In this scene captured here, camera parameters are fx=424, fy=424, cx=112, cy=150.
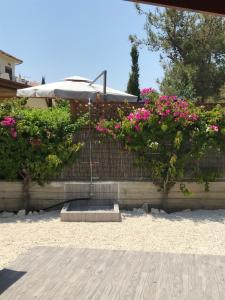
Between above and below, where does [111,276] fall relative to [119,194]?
below

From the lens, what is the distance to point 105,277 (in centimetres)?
393

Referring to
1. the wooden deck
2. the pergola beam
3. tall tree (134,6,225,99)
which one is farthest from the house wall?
the pergola beam

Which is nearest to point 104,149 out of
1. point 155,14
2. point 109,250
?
point 109,250

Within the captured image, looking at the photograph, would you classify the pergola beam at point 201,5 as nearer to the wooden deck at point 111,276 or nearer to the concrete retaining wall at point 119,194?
the wooden deck at point 111,276

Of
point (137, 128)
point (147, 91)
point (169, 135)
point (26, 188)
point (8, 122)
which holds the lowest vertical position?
point (26, 188)

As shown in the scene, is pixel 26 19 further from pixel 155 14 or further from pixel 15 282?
pixel 15 282

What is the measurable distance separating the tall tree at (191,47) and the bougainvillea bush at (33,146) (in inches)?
503

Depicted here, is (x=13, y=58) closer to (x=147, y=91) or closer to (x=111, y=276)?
(x=147, y=91)

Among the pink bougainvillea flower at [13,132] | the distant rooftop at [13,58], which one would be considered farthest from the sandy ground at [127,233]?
the distant rooftop at [13,58]

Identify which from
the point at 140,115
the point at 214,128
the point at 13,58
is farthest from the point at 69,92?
the point at 13,58

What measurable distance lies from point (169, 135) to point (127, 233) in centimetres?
198

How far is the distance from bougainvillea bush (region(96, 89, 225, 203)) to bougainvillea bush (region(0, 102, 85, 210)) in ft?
2.18

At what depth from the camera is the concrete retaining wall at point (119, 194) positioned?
7000 mm

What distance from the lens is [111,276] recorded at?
13.0 feet
